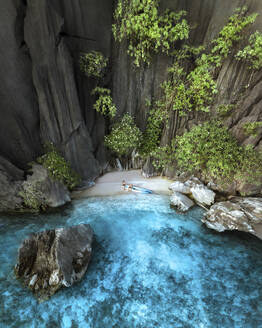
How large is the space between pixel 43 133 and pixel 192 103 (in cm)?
781

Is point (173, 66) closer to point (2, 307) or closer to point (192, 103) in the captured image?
point (192, 103)

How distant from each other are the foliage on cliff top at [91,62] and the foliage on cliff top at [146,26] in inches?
55.3

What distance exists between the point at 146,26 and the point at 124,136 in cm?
518

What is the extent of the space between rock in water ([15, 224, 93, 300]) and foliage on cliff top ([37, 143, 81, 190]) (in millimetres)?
3056

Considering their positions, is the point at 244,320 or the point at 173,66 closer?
the point at 244,320

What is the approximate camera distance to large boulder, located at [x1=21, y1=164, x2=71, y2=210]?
654 cm

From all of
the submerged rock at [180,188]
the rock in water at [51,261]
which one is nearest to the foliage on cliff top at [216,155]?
the submerged rock at [180,188]

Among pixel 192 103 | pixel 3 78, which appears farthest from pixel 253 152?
pixel 3 78

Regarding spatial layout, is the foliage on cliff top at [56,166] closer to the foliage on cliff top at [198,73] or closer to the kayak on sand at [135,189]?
the kayak on sand at [135,189]

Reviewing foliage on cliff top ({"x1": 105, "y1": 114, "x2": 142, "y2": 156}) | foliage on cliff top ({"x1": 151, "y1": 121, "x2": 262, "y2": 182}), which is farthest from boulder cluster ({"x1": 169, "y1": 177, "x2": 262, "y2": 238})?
foliage on cliff top ({"x1": 105, "y1": 114, "x2": 142, "y2": 156})

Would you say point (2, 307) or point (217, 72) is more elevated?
point (217, 72)

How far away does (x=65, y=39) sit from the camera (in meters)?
7.25

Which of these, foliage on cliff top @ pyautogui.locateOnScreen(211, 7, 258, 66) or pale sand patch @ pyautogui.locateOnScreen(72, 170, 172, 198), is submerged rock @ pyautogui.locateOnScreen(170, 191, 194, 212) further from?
foliage on cliff top @ pyautogui.locateOnScreen(211, 7, 258, 66)

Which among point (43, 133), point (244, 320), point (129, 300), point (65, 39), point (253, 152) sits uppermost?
point (65, 39)
